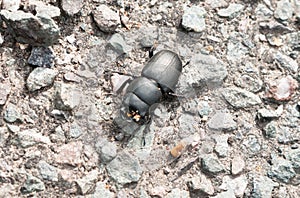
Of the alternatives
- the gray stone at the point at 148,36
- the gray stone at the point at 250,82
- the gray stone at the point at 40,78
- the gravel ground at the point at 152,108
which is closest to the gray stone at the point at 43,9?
the gravel ground at the point at 152,108

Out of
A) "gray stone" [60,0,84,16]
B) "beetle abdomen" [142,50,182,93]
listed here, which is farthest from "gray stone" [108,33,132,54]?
"gray stone" [60,0,84,16]

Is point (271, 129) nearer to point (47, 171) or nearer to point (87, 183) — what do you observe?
point (87, 183)

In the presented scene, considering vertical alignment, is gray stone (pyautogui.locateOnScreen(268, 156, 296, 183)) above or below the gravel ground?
below

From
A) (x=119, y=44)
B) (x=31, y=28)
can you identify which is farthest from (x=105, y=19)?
(x=31, y=28)

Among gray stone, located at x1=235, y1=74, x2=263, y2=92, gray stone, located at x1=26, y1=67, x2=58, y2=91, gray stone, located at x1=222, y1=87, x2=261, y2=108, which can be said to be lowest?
gray stone, located at x1=222, y1=87, x2=261, y2=108

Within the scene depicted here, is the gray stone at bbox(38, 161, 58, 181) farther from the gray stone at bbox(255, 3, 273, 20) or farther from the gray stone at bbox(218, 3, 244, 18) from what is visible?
the gray stone at bbox(255, 3, 273, 20)

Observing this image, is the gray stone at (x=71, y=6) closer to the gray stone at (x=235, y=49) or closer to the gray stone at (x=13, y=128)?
the gray stone at (x=13, y=128)

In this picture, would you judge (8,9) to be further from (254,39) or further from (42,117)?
(254,39)
